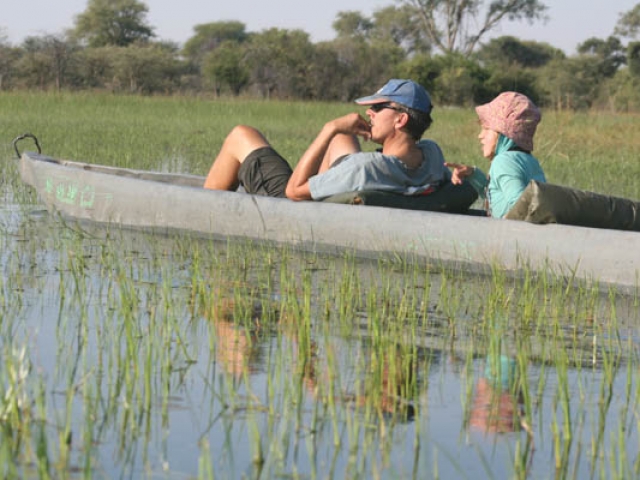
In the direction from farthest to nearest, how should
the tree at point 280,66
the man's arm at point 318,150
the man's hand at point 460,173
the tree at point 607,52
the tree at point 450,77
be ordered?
the tree at point 607,52
the tree at point 280,66
the tree at point 450,77
the man's hand at point 460,173
the man's arm at point 318,150

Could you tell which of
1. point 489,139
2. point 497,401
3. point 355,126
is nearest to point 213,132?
point 355,126

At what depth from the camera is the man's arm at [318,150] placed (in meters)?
6.63

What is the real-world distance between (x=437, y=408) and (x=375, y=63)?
130 ft

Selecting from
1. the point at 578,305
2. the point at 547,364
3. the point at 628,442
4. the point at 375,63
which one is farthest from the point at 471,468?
the point at 375,63

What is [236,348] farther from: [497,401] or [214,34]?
[214,34]

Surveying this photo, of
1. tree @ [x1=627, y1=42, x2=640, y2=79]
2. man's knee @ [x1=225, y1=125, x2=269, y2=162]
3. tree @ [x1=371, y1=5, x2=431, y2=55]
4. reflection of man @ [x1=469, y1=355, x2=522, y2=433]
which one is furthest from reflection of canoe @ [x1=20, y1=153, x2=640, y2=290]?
tree @ [x1=371, y1=5, x2=431, y2=55]

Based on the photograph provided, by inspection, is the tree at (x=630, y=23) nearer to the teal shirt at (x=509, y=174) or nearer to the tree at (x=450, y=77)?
the tree at (x=450, y=77)

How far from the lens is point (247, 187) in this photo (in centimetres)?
781

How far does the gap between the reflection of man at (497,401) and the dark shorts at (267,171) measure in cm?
336

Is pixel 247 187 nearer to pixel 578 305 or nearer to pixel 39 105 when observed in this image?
pixel 578 305

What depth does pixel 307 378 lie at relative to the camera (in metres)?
4.00

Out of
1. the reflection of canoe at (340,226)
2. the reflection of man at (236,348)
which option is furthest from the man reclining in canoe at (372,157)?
the reflection of man at (236,348)

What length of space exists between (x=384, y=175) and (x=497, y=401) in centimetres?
309

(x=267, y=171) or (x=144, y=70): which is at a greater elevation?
(x=144, y=70)
